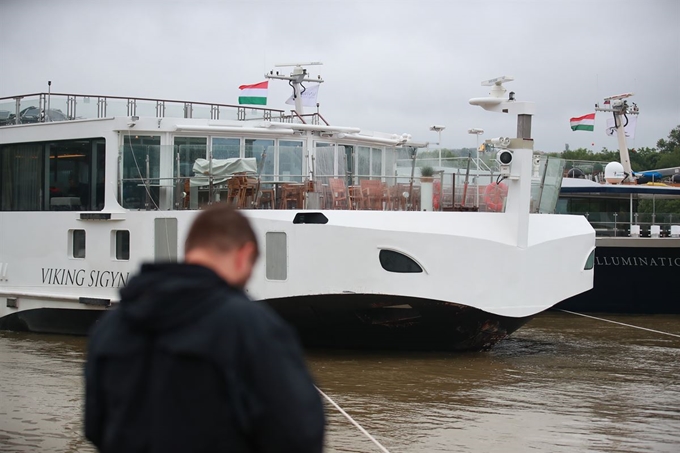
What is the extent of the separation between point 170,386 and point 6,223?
15.6 m

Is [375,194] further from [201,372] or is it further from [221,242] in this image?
[201,372]

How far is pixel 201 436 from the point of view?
2506 mm

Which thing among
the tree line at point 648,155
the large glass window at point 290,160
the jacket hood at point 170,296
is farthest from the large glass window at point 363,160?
the tree line at point 648,155

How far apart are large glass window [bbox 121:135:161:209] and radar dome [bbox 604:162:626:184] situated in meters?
16.1

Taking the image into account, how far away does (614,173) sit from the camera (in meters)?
27.3

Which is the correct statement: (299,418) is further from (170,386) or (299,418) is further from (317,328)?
(317,328)

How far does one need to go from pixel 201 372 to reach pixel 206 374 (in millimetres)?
16

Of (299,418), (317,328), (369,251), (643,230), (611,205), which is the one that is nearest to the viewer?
(299,418)

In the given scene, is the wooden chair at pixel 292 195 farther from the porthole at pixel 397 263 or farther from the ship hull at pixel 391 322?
the porthole at pixel 397 263

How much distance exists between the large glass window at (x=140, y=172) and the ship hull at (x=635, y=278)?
42.0 ft

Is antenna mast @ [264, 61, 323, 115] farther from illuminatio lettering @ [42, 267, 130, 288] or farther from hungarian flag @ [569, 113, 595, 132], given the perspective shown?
hungarian flag @ [569, 113, 595, 132]

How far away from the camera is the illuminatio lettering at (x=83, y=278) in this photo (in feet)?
49.9

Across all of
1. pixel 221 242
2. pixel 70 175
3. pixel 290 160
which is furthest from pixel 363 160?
pixel 221 242

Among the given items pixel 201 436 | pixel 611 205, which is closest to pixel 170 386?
pixel 201 436
